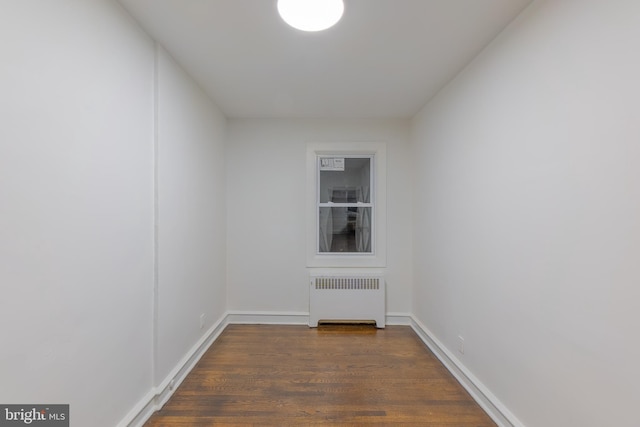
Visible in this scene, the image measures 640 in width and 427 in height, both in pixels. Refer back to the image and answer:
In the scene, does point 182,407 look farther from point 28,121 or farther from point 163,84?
point 163,84

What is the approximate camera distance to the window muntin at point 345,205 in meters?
3.46

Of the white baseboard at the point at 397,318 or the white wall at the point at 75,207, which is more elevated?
the white wall at the point at 75,207

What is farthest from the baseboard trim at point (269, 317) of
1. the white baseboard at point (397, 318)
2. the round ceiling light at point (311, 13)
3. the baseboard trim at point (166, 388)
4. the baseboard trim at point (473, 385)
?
the round ceiling light at point (311, 13)

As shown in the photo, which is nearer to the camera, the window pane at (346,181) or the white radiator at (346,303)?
the white radiator at (346,303)

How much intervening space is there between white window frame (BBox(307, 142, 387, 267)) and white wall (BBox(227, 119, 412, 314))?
7 centimetres

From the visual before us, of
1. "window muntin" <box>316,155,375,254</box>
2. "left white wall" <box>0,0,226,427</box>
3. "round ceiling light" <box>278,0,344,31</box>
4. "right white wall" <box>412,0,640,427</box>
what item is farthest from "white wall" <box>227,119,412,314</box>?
"round ceiling light" <box>278,0,344,31</box>

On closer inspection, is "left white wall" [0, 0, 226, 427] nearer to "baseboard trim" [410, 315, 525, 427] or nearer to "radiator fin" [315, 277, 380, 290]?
"radiator fin" [315, 277, 380, 290]

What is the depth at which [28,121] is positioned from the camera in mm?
1046

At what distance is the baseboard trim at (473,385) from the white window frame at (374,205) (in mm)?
1002

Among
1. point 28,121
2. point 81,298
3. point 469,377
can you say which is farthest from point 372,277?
point 28,121

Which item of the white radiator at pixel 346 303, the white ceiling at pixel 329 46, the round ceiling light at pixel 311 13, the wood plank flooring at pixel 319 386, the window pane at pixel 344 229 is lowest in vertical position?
the wood plank flooring at pixel 319 386

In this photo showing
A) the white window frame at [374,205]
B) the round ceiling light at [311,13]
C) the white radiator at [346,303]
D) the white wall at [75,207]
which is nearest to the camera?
the white wall at [75,207]

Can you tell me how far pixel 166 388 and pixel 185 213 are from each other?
126 cm

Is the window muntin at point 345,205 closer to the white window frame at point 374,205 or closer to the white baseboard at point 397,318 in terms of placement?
the white window frame at point 374,205
